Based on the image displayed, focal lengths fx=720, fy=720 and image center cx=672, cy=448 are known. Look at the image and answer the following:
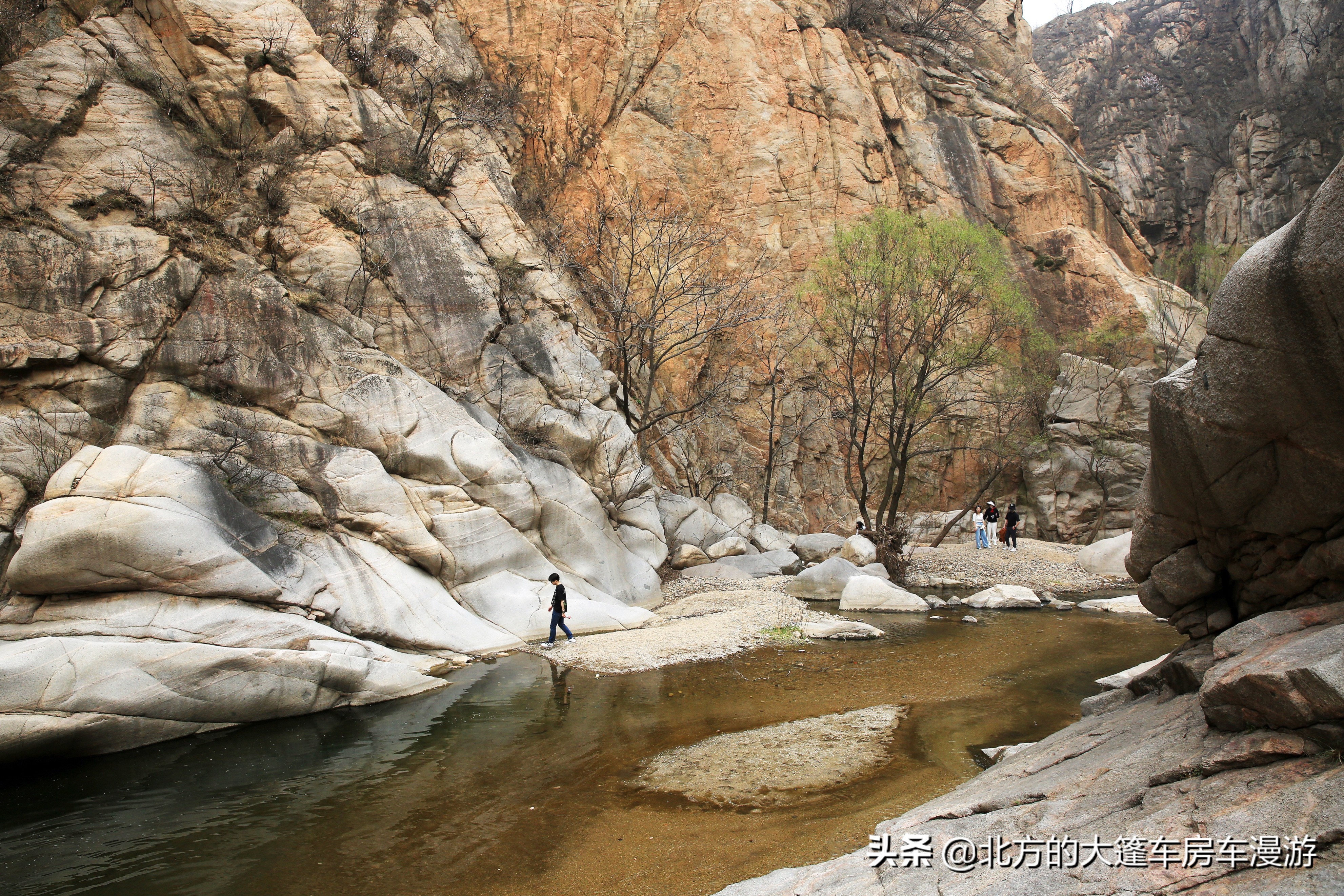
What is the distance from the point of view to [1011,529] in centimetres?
2434

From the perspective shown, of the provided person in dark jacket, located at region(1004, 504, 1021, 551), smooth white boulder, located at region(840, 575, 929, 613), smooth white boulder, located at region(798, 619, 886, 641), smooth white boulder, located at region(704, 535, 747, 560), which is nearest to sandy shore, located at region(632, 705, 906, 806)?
smooth white boulder, located at region(798, 619, 886, 641)

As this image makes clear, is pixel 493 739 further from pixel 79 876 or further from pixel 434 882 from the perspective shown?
pixel 79 876

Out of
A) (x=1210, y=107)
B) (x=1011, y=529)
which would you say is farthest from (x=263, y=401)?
(x=1210, y=107)

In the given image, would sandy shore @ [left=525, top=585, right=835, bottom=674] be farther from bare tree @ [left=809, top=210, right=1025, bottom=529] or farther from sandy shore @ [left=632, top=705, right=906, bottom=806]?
bare tree @ [left=809, top=210, right=1025, bottom=529]

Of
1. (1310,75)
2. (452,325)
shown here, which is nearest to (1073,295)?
(1310,75)

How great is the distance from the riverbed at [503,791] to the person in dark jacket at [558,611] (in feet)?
5.33

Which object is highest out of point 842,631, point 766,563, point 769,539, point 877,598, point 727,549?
point 727,549

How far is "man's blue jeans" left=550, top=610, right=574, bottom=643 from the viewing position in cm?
1298

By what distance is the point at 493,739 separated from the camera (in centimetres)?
830

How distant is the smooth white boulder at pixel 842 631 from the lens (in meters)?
13.1

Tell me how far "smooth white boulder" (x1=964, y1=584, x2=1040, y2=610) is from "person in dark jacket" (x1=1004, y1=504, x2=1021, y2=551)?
8.06 m

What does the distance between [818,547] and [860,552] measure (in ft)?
9.33

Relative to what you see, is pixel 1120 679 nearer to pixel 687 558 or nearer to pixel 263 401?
pixel 687 558

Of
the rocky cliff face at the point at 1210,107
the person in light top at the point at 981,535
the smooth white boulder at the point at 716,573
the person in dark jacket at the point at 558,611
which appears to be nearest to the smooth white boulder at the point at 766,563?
the smooth white boulder at the point at 716,573
